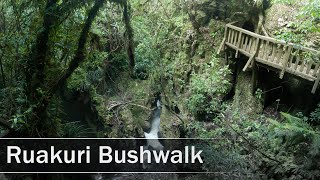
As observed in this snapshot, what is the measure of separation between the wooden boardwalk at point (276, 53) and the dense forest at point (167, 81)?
0.81ft

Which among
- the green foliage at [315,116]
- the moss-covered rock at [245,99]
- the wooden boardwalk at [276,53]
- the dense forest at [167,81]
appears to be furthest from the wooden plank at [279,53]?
the moss-covered rock at [245,99]

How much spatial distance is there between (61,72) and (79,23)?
3.63ft

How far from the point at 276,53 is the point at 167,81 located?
→ 4949mm

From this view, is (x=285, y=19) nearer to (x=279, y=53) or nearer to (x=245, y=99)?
(x=279, y=53)

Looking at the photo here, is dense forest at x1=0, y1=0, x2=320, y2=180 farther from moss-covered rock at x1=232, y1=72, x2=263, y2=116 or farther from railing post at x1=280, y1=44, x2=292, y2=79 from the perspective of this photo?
railing post at x1=280, y1=44, x2=292, y2=79

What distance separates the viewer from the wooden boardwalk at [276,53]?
7672mm

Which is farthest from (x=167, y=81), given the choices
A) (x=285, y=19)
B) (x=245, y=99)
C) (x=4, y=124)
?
(x=4, y=124)

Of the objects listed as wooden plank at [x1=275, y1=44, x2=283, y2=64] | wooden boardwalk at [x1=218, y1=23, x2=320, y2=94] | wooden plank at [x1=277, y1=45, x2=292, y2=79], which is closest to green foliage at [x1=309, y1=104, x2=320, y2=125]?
wooden boardwalk at [x1=218, y1=23, x2=320, y2=94]

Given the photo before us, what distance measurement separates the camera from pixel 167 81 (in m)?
12.6

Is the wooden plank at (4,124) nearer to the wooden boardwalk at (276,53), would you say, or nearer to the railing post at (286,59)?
the wooden boardwalk at (276,53)

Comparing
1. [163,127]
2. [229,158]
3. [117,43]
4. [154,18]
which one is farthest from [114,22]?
[229,158]

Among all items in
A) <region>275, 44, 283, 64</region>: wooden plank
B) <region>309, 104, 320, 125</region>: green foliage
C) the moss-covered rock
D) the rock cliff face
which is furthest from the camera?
the moss-covered rock

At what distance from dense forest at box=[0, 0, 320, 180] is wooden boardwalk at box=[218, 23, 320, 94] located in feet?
0.81

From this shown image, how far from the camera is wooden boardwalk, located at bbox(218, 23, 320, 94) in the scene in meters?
7.67
